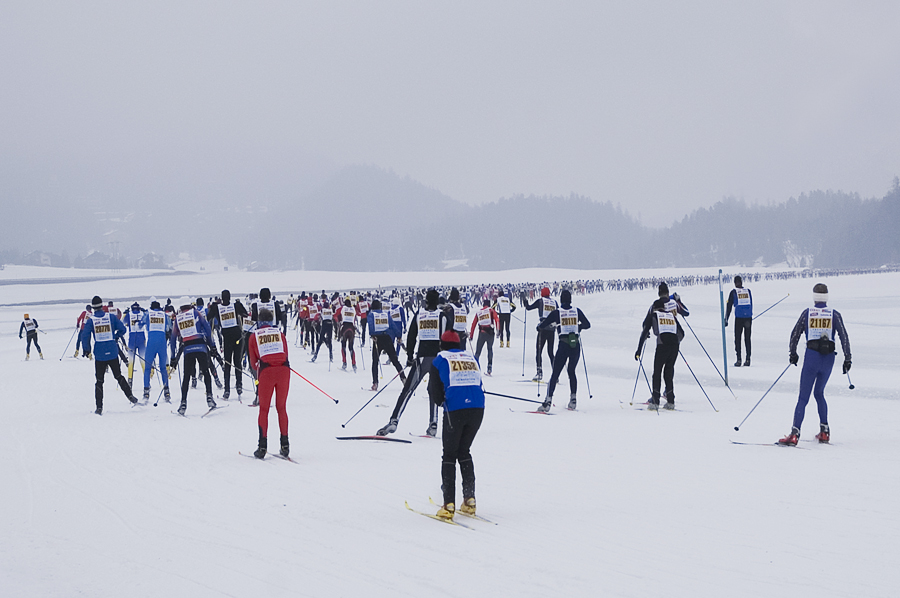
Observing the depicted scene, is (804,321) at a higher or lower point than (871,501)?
higher

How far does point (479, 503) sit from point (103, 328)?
8.08 m

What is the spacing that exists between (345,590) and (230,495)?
263 centimetres

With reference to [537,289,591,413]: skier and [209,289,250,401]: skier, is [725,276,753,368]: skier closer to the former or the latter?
[537,289,591,413]: skier

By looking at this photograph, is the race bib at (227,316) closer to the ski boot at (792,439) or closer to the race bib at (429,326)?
the race bib at (429,326)

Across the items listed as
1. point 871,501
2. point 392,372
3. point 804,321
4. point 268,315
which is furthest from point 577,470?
point 392,372

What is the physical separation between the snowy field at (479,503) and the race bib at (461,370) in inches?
46.1

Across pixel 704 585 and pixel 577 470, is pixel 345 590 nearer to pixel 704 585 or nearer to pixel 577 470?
pixel 704 585

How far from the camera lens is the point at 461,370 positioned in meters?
5.75

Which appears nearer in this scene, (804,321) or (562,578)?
(562,578)

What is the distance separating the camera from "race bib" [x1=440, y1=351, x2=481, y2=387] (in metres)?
5.71

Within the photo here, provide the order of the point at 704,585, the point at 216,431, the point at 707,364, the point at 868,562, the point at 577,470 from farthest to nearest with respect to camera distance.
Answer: the point at 707,364
the point at 216,431
the point at 577,470
the point at 868,562
the point at 704,585

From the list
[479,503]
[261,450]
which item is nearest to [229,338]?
[261,450]

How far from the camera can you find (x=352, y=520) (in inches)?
225

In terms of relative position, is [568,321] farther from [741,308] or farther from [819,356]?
[741,308]
